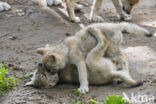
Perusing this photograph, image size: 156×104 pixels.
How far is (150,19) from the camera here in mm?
8906

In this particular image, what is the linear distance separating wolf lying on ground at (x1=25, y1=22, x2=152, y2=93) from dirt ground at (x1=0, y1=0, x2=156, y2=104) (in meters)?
0.20

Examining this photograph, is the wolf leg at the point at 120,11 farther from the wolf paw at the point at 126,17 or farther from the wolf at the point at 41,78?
the wolf at the point at 41,78

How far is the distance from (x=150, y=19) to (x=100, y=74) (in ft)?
15.2

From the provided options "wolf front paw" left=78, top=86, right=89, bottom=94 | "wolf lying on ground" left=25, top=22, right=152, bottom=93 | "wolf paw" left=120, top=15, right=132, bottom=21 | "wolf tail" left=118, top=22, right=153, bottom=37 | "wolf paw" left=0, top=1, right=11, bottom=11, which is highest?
"wolf paw" left=0, top=1, right=11, bottom=11

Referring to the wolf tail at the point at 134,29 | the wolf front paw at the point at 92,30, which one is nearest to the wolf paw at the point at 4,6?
the wolf front paw at the point at 92,30

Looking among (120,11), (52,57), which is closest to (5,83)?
(52,57)

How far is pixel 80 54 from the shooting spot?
4.87 metres

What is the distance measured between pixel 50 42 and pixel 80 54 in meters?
2.38

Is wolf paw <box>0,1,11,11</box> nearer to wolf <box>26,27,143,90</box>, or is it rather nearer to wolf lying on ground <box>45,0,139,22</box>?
wolf lying on ground <box>45,0,139,22</box>

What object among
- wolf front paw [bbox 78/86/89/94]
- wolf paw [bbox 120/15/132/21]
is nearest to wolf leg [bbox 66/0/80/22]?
wolf paw [bbox 120/15/132/21]

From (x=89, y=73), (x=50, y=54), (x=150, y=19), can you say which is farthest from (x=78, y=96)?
(x=150, y=19)

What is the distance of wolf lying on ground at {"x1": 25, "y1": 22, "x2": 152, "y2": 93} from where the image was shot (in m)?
4.71

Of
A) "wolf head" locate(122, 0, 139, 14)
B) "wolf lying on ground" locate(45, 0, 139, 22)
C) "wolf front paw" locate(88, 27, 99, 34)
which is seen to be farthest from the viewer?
"wolf head" locate(122, 0, 139, 14)

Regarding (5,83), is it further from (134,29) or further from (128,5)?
(128,5)
